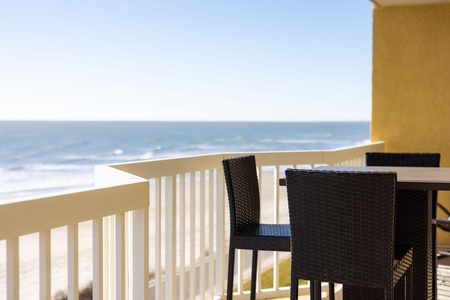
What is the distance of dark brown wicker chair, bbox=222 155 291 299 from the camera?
330cm

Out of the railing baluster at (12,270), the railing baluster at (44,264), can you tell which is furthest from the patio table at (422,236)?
the railing baluster at (12,270)

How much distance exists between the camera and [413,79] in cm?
640

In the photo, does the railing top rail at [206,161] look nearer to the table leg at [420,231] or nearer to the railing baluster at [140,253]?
the railing baluster at [140,253]

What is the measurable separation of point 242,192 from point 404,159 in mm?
1259

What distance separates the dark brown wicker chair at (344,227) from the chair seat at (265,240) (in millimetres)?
509

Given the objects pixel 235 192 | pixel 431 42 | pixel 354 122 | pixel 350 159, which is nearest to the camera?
pixel 235 192

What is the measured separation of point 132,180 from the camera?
2438mm

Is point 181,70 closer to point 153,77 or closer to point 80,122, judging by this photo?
point 153,77

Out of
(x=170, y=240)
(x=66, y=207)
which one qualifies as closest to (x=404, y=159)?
(x=170, y=240)

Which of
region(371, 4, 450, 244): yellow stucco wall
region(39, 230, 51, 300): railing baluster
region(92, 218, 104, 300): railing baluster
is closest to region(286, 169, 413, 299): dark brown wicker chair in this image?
region(92, 218, 104, 300): railing baluster

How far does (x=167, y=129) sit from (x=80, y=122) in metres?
5.16

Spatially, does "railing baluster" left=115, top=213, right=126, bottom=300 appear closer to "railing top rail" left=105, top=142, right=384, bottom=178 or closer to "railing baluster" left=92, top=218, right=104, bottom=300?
"railing baluster" left=92, top=218, right=104, bottom=300

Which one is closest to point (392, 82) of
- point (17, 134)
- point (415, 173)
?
point (415, 173)

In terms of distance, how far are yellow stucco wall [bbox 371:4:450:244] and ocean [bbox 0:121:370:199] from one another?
2120 centimetres
